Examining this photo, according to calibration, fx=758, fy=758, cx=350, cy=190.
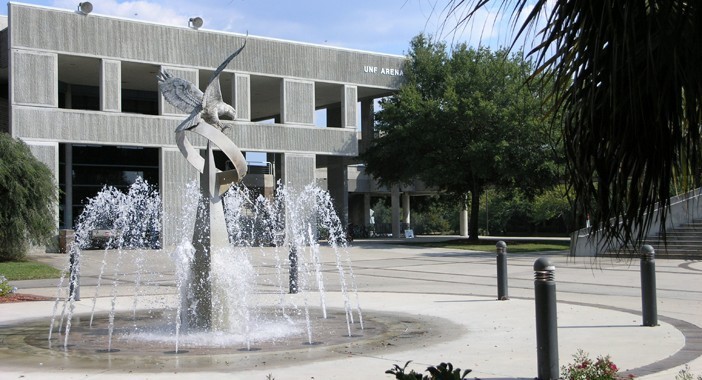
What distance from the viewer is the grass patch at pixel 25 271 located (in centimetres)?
2186

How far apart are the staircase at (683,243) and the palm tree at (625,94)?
24692 mm

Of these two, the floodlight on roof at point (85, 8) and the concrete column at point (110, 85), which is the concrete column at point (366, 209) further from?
the floodlight on roof at point (85, 8)

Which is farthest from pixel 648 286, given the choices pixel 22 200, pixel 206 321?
pixel 22 200

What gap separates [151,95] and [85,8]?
40.3ft

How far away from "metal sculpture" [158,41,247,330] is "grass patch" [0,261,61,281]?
41.0 ft

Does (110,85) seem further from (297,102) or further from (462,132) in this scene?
(462,132)

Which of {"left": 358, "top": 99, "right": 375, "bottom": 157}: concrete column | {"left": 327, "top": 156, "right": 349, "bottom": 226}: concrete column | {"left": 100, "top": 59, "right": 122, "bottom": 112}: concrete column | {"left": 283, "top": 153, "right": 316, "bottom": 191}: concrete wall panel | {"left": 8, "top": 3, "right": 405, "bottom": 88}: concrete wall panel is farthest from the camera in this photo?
{"left": 358, "top": 99, "right": 375, "bottom": 157}: concrete column

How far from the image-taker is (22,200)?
27.0m

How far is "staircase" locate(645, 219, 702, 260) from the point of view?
27.9m

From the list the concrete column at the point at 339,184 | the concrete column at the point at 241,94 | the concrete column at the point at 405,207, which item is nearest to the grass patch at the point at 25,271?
the concrete column at the point at 241,94

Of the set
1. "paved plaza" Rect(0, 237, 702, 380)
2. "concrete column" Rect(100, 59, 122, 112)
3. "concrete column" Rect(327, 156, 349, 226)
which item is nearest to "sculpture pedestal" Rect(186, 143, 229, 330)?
"paved plaza" Rect(0, 237, 702, 380)

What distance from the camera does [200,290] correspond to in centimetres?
1041

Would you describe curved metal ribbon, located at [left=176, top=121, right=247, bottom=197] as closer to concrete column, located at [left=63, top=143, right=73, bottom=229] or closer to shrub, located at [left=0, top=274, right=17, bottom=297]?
shrub, located at [left=0, top=274, right=17, bottom=297]

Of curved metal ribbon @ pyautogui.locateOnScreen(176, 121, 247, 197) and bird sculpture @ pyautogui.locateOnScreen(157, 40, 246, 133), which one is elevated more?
bird sculpture @ pyautogui.locateOnScreen(157, 40, 246, 133)
